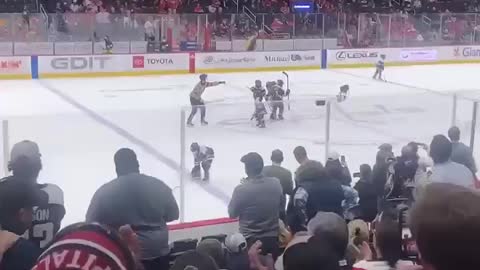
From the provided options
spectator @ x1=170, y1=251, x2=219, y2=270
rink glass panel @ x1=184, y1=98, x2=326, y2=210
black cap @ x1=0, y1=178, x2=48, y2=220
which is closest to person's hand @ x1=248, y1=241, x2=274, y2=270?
spectator @ x1=170, y1=251, x2=219, y2=270

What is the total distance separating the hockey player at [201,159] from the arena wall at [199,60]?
10.5 metres

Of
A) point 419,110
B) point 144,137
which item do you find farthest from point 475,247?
point 144,137

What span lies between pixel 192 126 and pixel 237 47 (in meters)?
13.2

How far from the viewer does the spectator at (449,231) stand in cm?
120

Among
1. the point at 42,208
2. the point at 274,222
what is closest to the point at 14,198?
the point at 42,208

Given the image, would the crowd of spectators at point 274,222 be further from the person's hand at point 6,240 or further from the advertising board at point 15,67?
the advertising board at point 15,67

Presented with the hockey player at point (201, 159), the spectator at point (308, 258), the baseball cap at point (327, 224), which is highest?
the spectator at point (308, 258)

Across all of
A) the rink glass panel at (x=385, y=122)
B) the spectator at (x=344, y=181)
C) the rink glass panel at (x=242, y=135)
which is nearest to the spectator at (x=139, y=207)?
the spectator at (x=344, y=181)

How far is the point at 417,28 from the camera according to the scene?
2067cm

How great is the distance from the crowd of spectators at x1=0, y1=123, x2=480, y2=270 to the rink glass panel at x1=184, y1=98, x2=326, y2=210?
3.72ft

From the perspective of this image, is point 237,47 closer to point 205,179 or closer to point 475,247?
point 205,179

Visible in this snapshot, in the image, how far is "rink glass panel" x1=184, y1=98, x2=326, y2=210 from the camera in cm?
689

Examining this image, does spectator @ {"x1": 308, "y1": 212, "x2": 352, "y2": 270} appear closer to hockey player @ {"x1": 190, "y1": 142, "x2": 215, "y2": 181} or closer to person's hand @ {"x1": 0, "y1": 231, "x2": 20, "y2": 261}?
person's hand @ {"x1": 0, "y1": 231, "x2": 20, "y2": 261}

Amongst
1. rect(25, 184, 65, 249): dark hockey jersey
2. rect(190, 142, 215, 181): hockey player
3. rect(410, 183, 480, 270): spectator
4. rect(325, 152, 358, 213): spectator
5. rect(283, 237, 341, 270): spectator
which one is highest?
rect(410, 183, 480, 270): spectator
